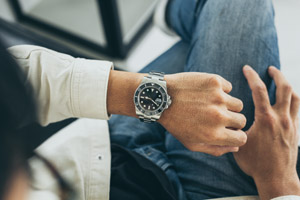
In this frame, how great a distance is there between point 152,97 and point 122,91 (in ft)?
0.23

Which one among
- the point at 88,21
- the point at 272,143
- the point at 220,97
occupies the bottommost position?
the point at 88,21

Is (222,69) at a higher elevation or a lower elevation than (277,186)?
higher

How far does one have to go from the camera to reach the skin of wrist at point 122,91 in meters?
0.59

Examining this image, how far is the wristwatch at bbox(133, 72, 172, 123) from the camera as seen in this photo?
0.56 m

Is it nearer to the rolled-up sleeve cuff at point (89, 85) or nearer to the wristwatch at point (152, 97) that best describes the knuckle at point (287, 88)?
the wristwatch at point (152, 97)

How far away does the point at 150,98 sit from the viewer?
1.84 feet

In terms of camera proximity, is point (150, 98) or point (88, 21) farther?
point (88, 21)

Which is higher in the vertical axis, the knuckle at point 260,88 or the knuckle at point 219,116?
the knuckle at point 260,88

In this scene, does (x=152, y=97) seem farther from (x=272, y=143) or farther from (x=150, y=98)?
(x=272, y=143)

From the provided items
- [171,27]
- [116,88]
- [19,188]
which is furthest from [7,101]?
[171,27]

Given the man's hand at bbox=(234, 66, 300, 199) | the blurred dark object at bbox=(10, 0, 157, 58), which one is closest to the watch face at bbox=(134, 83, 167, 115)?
the man's hand at bbox=(234, 66, 300, 199)

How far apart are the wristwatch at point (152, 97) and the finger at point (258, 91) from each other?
0.71 ft

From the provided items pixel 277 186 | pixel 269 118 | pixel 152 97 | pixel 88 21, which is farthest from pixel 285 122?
pixel 88 21

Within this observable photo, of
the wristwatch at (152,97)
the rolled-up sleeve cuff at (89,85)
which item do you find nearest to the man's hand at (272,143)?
the wristwatch at (152,97)
